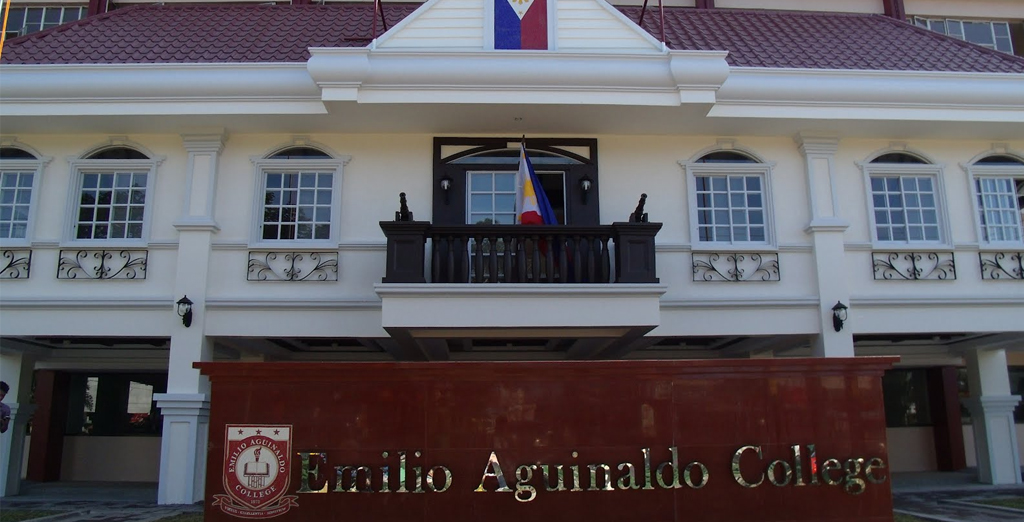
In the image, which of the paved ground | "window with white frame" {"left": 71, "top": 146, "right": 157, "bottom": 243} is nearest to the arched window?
"window with white frame" {"left": 71, "top": 146, "right": 157, "bottom": 243}

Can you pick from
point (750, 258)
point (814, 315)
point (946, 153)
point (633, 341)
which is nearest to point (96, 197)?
point (633, 341)

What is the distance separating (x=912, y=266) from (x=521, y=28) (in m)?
7.35

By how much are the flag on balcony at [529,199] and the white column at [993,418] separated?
29.0 ft

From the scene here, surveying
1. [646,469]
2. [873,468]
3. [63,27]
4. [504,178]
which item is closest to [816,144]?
[504,178]

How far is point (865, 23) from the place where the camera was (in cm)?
1495

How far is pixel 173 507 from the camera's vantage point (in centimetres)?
1092

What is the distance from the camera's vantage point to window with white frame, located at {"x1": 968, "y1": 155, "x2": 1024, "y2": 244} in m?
12.8

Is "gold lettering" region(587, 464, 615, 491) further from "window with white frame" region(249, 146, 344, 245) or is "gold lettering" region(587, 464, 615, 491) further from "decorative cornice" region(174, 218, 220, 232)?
"decorative cornice" region(174, 218, 220, 232)

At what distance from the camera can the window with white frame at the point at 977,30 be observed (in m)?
17.0

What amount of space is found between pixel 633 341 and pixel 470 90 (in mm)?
4659

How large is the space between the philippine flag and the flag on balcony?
157 cm

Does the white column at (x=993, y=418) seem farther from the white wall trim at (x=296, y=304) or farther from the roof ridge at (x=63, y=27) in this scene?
the roof ridge at (x=63, y=27)

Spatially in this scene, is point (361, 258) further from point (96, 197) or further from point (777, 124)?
point (777, 124)

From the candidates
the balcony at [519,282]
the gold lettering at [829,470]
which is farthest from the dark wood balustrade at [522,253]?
the gold lettering at [829,470]
